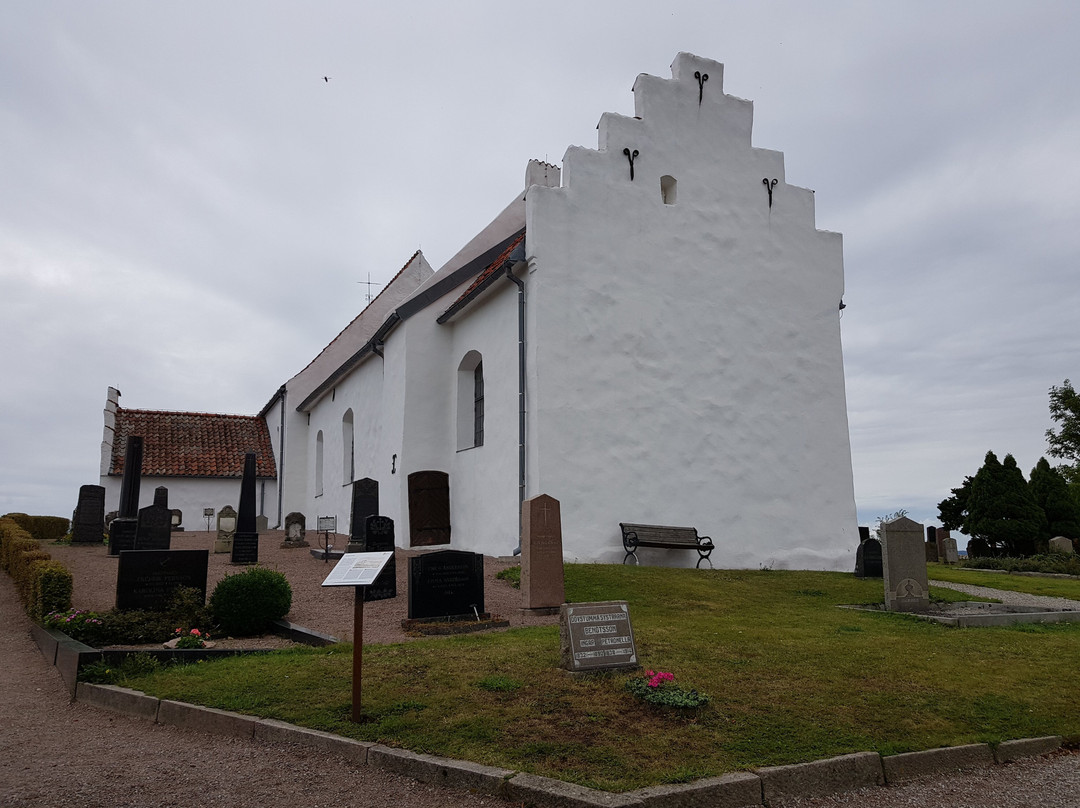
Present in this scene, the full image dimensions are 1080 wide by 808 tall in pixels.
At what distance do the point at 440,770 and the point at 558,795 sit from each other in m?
0.80

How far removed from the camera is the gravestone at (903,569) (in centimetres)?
1032

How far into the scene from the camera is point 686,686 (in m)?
5.80

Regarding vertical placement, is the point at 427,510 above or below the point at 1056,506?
below

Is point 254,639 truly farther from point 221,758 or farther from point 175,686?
point 221,758

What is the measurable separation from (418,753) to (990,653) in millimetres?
5828

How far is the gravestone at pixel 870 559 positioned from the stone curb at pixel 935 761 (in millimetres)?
9925

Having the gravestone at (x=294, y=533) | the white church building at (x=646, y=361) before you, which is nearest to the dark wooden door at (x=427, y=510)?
the white church building at (x=646, y=361)

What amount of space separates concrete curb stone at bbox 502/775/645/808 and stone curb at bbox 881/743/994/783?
1.78 m

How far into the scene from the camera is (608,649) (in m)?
6.34

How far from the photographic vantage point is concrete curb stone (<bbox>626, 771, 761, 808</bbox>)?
401 centimetres

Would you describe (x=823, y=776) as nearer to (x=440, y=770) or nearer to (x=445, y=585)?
(x=440, y=770)

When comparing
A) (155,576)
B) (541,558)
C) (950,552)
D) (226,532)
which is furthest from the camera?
(950,552)

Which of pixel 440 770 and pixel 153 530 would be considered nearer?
pixel 440 770

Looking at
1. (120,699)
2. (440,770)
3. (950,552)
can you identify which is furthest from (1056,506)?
(120,699)
